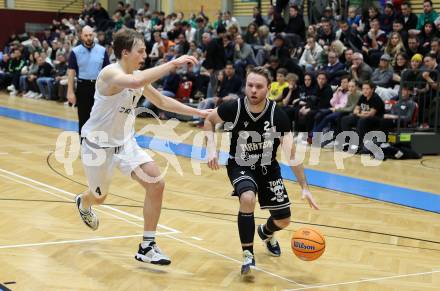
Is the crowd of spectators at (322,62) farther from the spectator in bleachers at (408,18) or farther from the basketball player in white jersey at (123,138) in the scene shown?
the basketball player in white jersey at (123,138)

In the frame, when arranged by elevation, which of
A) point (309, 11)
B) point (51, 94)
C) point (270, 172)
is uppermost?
point (309, 11)

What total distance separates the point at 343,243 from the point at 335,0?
44.7ft

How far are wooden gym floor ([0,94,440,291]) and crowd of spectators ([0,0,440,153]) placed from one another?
307cm

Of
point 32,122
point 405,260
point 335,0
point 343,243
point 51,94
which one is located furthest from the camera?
point 51,94

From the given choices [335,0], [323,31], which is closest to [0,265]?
[323,31]

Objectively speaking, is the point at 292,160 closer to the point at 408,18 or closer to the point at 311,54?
the point at 311,54

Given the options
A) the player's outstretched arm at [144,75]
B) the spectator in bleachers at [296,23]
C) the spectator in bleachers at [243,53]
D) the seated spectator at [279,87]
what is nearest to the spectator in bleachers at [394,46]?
the seated spectator at [279,87]

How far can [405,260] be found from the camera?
589cm

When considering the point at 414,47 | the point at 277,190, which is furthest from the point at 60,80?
the point at 277,190

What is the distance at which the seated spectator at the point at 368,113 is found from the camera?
487 inches

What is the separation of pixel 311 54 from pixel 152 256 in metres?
11.2

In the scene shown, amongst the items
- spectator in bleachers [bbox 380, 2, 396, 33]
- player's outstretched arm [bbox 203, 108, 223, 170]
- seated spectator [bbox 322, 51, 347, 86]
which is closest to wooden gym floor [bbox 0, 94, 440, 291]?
player's outstretched arm [bbox 203, 108, 223, 170]

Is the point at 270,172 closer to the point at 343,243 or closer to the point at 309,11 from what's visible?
the point at 343,243

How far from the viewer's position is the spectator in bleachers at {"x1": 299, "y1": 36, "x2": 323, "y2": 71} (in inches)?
618
